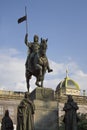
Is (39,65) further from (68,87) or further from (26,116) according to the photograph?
(68,87)

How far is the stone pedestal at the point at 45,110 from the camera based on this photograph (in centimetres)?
1956

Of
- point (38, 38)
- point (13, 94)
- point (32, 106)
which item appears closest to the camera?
point (32, 106)

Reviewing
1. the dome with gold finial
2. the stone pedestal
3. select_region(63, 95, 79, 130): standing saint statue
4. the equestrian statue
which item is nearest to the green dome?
the dome with gold finial

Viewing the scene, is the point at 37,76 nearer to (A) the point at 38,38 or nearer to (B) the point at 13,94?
(A) the point at 38,38

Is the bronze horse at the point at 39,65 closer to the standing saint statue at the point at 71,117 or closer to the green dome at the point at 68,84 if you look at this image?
the standing saint statue at the point at 71,117

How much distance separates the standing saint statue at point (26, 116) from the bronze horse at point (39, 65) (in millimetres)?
1989

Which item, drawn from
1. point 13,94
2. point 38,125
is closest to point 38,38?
point 38,125

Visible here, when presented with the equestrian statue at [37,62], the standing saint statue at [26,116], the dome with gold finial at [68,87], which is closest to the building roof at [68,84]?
the dome with gold finial at [68,87]

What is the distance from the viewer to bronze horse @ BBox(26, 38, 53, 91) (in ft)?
66.9

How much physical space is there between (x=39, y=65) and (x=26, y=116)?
3015 millimetres

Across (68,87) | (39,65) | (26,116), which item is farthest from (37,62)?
(68,87)

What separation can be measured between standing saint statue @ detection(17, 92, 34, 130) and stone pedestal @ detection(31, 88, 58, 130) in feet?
3.03

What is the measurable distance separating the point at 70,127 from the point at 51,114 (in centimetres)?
141

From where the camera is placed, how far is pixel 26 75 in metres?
20.9
